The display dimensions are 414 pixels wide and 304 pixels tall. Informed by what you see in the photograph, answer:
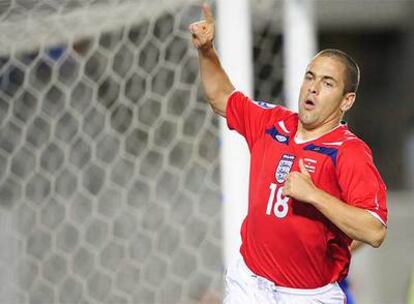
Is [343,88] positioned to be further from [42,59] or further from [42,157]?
[42,157]

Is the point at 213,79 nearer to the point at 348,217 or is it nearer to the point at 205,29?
the point at 205,29

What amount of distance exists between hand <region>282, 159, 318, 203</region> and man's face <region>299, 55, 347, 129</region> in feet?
0.76

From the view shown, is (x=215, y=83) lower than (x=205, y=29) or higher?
lower

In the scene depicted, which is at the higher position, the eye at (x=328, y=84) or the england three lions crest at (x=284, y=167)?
the eye at (x=328, y=84)

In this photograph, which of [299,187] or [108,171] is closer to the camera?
[299,187]

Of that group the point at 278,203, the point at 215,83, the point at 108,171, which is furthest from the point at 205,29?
the point at 108,171

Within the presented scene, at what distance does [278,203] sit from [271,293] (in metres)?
0.25

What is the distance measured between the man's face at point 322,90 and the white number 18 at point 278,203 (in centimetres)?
20

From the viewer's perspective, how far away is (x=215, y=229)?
4.28m

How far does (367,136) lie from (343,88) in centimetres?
527

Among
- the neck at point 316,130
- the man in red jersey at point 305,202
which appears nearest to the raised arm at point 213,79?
the man in red jersey at point 305,202

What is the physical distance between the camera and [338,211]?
220 centimetres

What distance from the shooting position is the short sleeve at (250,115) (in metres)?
2.62

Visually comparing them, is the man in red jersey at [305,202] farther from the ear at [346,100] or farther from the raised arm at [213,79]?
the raised arm at [213,79]
